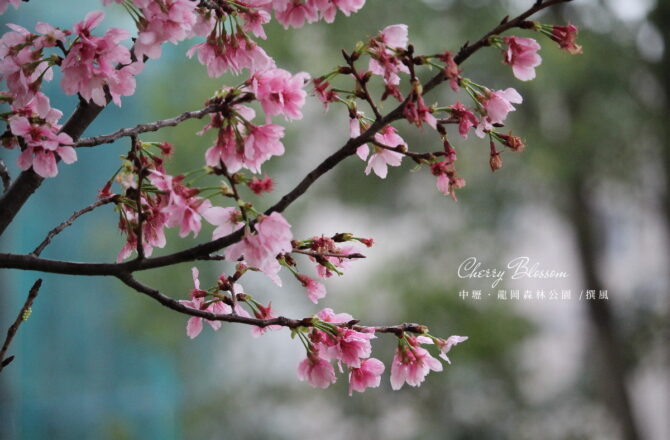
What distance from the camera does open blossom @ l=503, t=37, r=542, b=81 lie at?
508 millimetres

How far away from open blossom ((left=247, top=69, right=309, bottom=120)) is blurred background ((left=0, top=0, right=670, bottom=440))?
210 centimetres

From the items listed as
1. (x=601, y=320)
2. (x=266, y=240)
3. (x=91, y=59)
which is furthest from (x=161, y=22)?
(x=601, y=320)

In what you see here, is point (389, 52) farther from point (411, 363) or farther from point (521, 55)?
point (411, 363)

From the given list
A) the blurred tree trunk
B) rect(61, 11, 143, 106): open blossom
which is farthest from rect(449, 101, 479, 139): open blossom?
the blurred tree trunk

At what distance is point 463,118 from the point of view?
0.50 m

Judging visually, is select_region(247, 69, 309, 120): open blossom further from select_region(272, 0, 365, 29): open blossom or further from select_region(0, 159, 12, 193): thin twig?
select_region(0, 159, 12, 193): thin twig

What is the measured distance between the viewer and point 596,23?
2.83m

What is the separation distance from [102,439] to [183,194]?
3.18 metres

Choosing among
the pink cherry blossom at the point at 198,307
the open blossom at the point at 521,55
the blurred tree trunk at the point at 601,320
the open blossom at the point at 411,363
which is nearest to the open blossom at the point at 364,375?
the open blossom at the point at 411,363

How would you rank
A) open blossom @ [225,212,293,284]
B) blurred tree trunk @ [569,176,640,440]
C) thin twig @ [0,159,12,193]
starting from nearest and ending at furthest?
open blossom @ [225,212,293,284] → thin twig @ [0,159,12,193] → blurred tree trunk @ [569,176,640,440]

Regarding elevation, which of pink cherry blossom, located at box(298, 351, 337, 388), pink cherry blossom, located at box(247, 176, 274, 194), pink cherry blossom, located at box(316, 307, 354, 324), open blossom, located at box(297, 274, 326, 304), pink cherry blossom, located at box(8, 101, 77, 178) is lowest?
pink cherry blossom, located at box(298, 351, 337, 388)

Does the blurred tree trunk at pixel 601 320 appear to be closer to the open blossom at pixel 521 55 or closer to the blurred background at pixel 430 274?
the blurred background at pixel 430 274

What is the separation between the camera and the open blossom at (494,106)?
1.63 feet

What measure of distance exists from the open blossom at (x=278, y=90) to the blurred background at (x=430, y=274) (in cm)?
210
